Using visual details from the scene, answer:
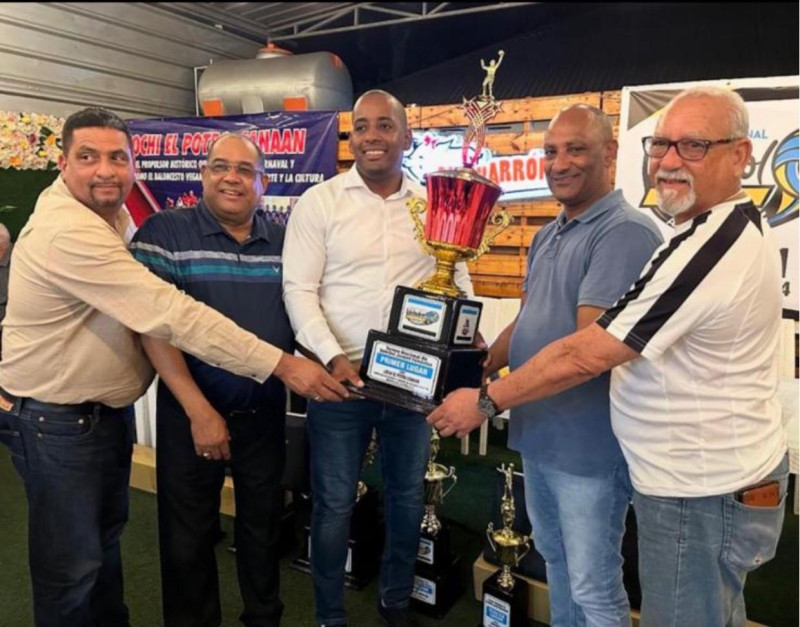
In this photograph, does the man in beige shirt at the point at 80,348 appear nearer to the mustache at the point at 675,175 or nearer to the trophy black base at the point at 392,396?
the trophy black base at the point at 392,396

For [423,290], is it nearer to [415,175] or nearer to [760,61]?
[415,175]

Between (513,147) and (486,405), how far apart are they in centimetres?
336

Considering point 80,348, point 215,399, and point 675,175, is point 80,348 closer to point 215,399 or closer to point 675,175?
point 215,399

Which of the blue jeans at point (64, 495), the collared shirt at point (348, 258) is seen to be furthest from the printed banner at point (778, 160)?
the blue jeans at point (64, 495)

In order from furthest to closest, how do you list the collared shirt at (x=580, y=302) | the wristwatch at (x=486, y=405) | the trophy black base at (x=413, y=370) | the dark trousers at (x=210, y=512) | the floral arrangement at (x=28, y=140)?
the floral arrangement at (x=28, y=140) → the dark trousers at (x=210, y=512) → the trophy black base at (x=413, y=370) → the wristwatch at (x=486, y=405) → the collared shirt at (x=580, y=302)

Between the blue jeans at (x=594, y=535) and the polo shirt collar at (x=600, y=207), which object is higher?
the polo shirt collar at (x=600, y=207)

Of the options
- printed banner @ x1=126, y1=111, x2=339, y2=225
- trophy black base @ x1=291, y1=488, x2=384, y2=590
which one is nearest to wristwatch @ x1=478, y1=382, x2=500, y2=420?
trophy black base @ x1=291, y1=488, x2=384, y2=590

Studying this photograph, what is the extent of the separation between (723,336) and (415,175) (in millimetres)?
3824

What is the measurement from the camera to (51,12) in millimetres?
4711

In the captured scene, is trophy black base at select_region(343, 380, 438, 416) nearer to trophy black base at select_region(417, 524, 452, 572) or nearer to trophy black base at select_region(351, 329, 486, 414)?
trophy black base at select_region(351, 329, 486, 414)

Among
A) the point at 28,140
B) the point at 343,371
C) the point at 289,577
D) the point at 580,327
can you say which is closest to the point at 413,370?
the point at 343,371

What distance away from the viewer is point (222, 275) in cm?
159

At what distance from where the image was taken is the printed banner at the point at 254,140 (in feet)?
15.5

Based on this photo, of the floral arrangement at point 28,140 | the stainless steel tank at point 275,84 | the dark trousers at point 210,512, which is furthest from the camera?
the stainless steel tank at point 275,84
